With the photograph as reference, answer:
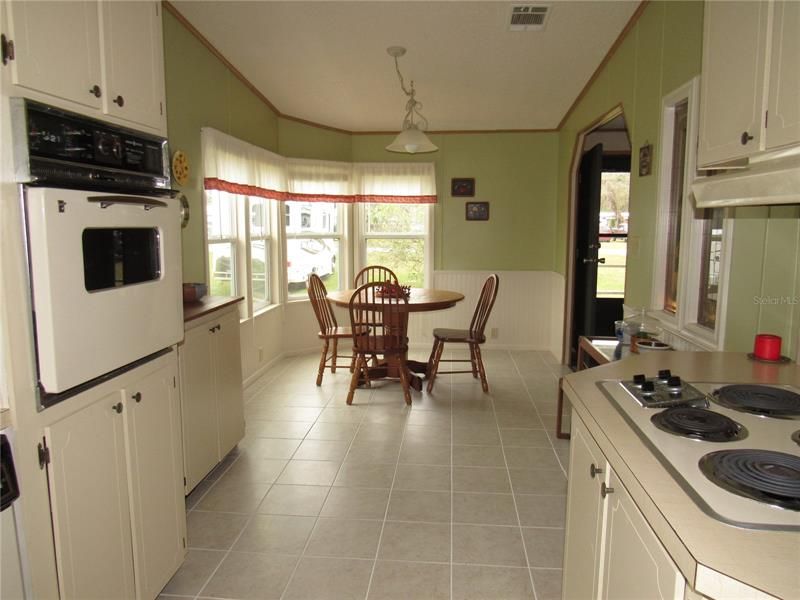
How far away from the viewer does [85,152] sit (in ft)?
4.44

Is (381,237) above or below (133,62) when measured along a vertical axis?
below

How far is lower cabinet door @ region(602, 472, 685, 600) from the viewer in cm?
91

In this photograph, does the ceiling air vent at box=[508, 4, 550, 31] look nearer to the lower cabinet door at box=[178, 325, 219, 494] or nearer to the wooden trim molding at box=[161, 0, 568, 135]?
the wooden trim molding at box=[161, 0, 568, 135]

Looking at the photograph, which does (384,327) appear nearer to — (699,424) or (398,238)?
(398,238)

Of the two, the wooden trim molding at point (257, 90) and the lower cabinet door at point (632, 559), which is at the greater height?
the wooden trim molding at point (257, 90)

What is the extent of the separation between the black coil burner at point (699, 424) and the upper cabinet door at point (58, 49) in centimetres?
164

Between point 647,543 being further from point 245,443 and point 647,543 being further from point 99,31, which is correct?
point 245,443

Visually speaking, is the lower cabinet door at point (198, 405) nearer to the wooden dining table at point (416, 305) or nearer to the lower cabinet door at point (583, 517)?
the wooden dining table at point (416, 305)

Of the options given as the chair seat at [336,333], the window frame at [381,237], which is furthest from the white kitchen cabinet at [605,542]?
the window frame at [381,237]

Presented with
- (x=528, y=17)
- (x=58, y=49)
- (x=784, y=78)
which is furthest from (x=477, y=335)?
(x=58, y=49)

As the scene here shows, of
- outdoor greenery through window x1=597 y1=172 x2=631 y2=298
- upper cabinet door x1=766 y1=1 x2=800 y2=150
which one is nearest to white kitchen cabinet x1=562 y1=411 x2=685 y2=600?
upper cabinet door x1=766 y1=1 x2=800 y2=150

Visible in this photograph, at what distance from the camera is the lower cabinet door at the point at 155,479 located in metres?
1.63

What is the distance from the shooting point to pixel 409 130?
3.64 m

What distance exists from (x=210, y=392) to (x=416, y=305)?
1732 mm
